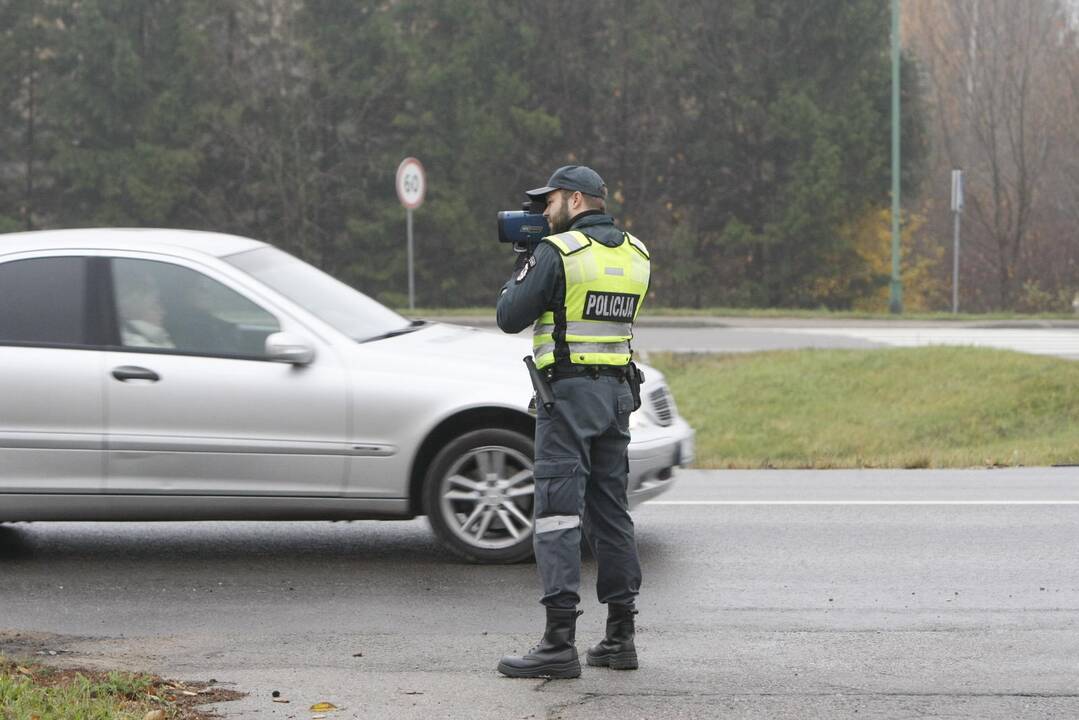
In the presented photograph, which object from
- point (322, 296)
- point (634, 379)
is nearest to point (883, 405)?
point (322, 296)

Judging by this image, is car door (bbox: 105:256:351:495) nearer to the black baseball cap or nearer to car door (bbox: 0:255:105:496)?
car door (bbox: 0:255:105:496)

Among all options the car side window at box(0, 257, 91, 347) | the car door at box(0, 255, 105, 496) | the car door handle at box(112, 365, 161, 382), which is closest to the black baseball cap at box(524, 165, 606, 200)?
the car door handle at box(112, 365, 161, 382)

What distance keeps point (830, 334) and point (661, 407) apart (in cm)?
1490

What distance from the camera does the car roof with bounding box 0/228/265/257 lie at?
764cm

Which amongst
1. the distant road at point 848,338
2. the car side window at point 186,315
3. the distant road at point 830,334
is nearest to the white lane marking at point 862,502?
the car side window at point 186,315

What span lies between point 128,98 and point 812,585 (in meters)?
34.3

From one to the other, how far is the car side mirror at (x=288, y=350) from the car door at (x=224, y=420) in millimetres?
33

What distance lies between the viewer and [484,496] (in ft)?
24.0

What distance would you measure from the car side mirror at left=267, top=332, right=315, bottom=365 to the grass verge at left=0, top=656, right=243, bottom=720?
2.11 m

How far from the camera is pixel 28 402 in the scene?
24.1ft

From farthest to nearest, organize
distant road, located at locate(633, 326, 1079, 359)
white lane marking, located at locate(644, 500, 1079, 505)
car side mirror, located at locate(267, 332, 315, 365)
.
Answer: distant road, located at locate(633, 326, 1079, 359)
white lane marking, located at locate(644, 500, 1079, 505)
car side mirror, located at locate(267, 332, 315, 365)

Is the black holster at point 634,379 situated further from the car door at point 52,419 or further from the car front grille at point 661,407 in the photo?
the car door at point 52,419

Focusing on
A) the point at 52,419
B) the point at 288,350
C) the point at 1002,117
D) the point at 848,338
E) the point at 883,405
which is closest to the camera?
the point at 288,350

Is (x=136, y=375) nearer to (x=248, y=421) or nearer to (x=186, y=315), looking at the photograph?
(x=186, y=315)
